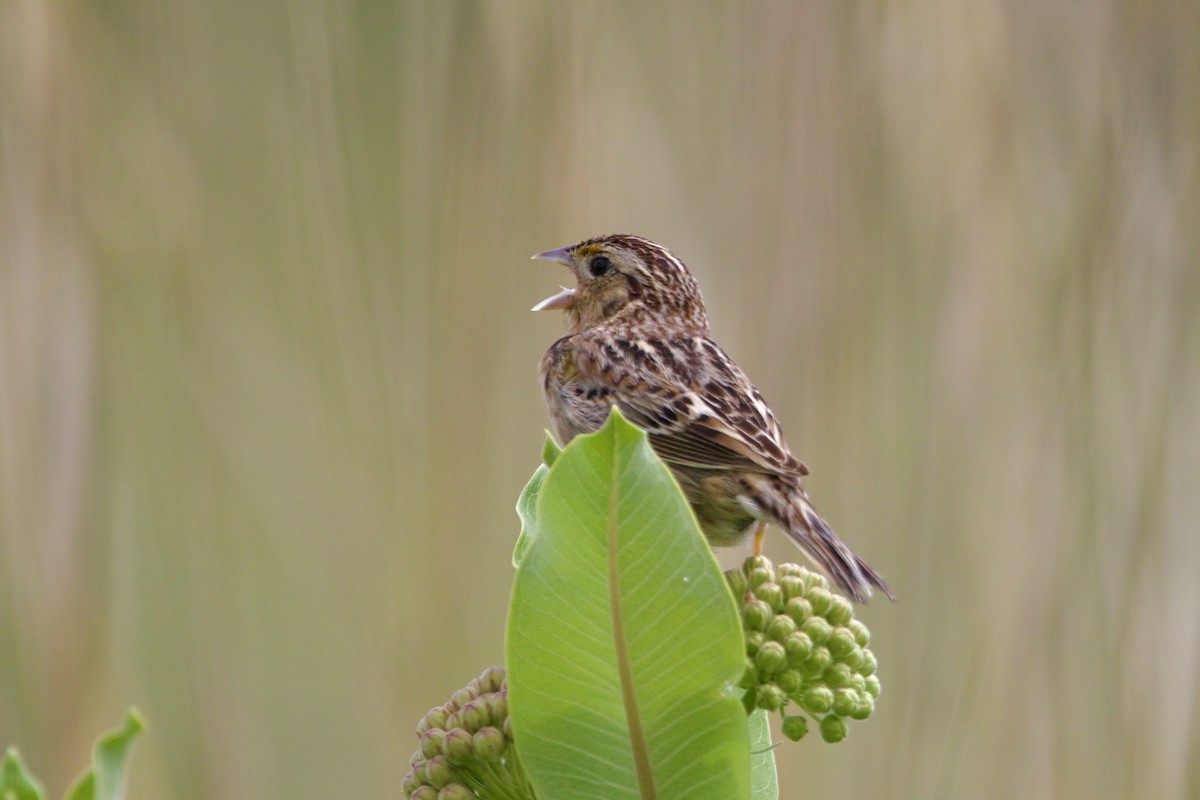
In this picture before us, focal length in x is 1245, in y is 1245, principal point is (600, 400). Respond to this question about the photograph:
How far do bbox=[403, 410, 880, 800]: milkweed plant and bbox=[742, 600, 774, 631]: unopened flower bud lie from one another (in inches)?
3.4

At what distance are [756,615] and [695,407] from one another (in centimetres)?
115

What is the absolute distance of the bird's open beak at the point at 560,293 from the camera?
2611mm

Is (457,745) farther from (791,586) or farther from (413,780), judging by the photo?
(791,586)

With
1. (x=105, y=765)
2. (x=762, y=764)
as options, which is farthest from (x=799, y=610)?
(x=105, y=765)

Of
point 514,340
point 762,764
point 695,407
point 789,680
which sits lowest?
point 762,764

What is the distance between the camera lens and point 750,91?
8.93 ft

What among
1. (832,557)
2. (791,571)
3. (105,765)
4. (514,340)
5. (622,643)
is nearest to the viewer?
(105,765)

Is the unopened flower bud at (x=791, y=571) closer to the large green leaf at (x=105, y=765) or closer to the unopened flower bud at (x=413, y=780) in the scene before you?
the unopened flower bud at (x=413, y=780)

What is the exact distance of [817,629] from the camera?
41.1 inches

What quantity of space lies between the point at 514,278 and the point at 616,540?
6.23 feet

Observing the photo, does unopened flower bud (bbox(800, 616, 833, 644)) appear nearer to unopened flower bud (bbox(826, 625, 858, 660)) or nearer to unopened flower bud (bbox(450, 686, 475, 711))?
unopened flower bud (bbox(826, 625, 858, 660))

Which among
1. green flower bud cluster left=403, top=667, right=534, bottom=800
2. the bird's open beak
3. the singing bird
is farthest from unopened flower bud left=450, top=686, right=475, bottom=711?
the bird's open beak

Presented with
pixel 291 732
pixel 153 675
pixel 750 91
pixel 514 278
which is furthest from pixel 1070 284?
pixel 153 675

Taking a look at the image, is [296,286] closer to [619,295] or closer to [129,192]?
[129,192]
